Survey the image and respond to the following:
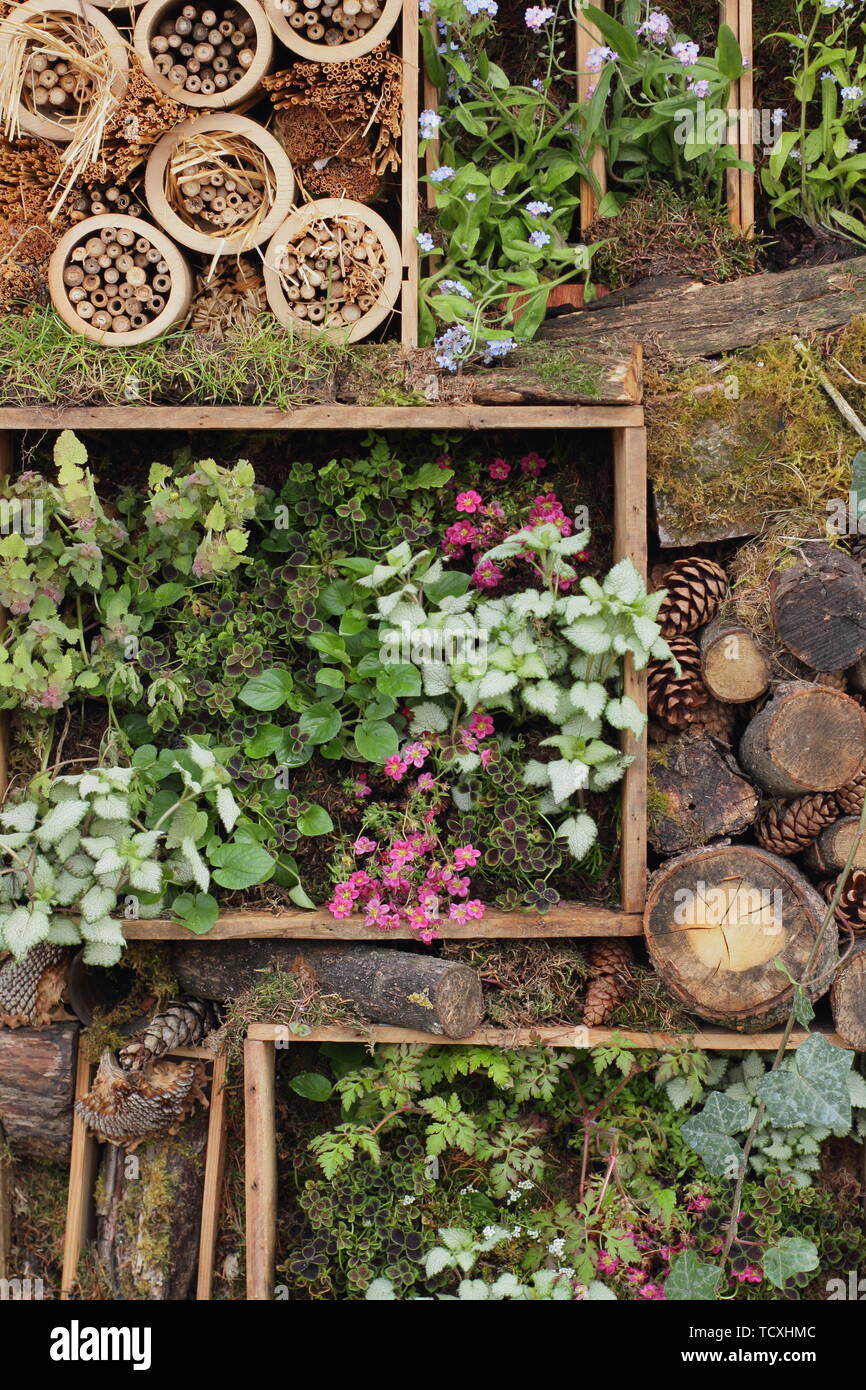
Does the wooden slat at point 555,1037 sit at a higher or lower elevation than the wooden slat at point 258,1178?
higher

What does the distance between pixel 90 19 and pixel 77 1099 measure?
268cm

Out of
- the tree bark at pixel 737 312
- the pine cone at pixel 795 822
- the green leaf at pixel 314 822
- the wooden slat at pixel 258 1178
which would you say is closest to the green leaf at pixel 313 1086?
the wooden slat at pixel 258 1178

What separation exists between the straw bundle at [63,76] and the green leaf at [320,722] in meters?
1.38

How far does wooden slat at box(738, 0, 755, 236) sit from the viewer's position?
2.84m

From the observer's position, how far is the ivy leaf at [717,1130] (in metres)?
2.49

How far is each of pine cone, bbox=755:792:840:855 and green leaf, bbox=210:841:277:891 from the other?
123 centimetres

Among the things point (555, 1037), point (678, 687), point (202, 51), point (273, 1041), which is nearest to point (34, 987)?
point (273, 1041)

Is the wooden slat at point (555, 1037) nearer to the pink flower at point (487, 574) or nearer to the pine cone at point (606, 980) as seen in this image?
the pine cone at point (606, 980)

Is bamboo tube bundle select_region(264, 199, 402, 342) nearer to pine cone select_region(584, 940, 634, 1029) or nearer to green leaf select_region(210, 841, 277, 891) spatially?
green leaf select_region(210, 841, 277, 891)

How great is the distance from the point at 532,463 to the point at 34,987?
186 centimetres

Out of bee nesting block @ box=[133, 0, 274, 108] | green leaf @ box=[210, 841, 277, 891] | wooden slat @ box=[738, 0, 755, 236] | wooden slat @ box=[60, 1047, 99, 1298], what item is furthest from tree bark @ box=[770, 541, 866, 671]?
wooden slat @ box=[60, 1047, 99, 1298]

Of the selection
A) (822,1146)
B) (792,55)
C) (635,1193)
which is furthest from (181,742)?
(792,55)

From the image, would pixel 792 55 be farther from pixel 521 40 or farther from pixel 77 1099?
pixel 77 1099

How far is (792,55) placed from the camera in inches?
118
